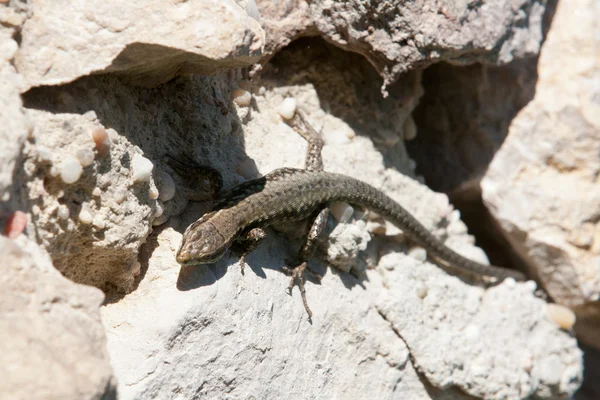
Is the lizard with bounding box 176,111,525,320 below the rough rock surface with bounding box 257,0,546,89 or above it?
below

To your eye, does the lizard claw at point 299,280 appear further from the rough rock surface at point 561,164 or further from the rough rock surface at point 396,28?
the rough rock surface at point 561,164

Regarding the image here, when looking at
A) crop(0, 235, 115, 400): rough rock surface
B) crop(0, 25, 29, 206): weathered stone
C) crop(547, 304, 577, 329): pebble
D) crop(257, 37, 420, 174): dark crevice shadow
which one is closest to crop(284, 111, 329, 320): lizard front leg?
crop(257, 37, 420, 174): dark crevice shadow

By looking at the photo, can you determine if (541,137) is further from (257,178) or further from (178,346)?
(178,346)

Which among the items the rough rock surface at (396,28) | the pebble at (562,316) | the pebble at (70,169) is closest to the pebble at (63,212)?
the pebble at (70,169)

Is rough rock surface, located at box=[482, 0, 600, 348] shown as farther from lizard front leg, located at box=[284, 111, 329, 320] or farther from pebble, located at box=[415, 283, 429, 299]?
lizard front leg, located at box=[284, 111, 329, 320]

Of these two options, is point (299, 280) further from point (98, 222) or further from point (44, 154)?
point (44, 154)

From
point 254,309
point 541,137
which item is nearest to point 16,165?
point 254,309
